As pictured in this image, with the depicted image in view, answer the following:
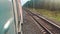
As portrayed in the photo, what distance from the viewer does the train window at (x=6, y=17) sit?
4.42 feet

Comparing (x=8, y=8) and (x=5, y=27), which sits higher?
(x=8, y=8)

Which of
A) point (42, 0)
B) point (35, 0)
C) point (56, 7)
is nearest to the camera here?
point (56, 7)

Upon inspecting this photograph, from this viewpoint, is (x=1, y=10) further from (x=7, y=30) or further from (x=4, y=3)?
(x=7, y=30)

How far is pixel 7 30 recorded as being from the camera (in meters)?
1.36

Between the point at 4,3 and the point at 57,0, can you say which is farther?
the point at 57,0

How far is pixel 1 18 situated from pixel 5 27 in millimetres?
84

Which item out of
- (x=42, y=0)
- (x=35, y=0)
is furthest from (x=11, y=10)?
(x=35, y=0)

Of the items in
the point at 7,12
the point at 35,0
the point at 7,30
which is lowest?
the point at 35,0

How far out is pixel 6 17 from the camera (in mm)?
1438

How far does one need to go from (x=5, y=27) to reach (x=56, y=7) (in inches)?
1216

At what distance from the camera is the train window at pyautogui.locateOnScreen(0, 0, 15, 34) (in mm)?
1348

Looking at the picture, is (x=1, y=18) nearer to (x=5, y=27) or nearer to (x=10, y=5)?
(x=5, y=27)

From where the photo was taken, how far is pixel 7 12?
148 cm

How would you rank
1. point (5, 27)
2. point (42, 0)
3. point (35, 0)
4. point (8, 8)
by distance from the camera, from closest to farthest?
1. point (5, 27)
2. point (8, 8)
3. point (42, 0)
4. point (35, 0)
